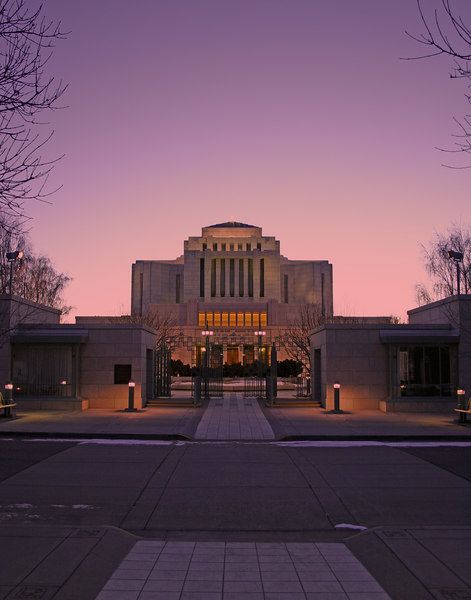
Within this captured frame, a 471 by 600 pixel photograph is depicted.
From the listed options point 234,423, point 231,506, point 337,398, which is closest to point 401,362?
point 337,398

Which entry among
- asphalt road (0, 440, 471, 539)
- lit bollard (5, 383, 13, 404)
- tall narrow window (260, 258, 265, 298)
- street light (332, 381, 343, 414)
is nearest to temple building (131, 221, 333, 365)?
tall narrow window (260, 258, 265, 298)

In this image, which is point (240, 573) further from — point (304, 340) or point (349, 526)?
point (304, 340)

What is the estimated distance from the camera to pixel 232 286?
10875 cm

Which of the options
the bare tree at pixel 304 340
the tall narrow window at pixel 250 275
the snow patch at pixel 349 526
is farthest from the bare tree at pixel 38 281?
the tall narrow window at pixel 250 275

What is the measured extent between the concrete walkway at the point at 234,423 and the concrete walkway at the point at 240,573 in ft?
34.8

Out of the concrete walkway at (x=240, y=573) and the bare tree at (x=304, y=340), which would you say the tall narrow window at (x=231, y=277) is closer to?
the bare tree at (x=304, y=340)

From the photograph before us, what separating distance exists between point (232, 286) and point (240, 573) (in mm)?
103001

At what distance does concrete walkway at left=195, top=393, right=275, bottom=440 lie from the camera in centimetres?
1768

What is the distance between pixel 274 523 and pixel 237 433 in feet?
33.3

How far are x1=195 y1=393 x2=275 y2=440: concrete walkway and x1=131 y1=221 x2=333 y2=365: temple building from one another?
64437 mm

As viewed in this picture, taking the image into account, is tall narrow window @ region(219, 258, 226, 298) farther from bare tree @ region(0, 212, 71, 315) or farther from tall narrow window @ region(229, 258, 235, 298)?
bare tree @ region(0, 212, 71, 315)

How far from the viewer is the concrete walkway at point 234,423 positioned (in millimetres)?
17680

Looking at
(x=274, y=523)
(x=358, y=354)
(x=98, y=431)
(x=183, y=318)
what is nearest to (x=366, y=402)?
(x=358, y=354)

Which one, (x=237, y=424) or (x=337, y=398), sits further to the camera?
(x=337, y=398)
